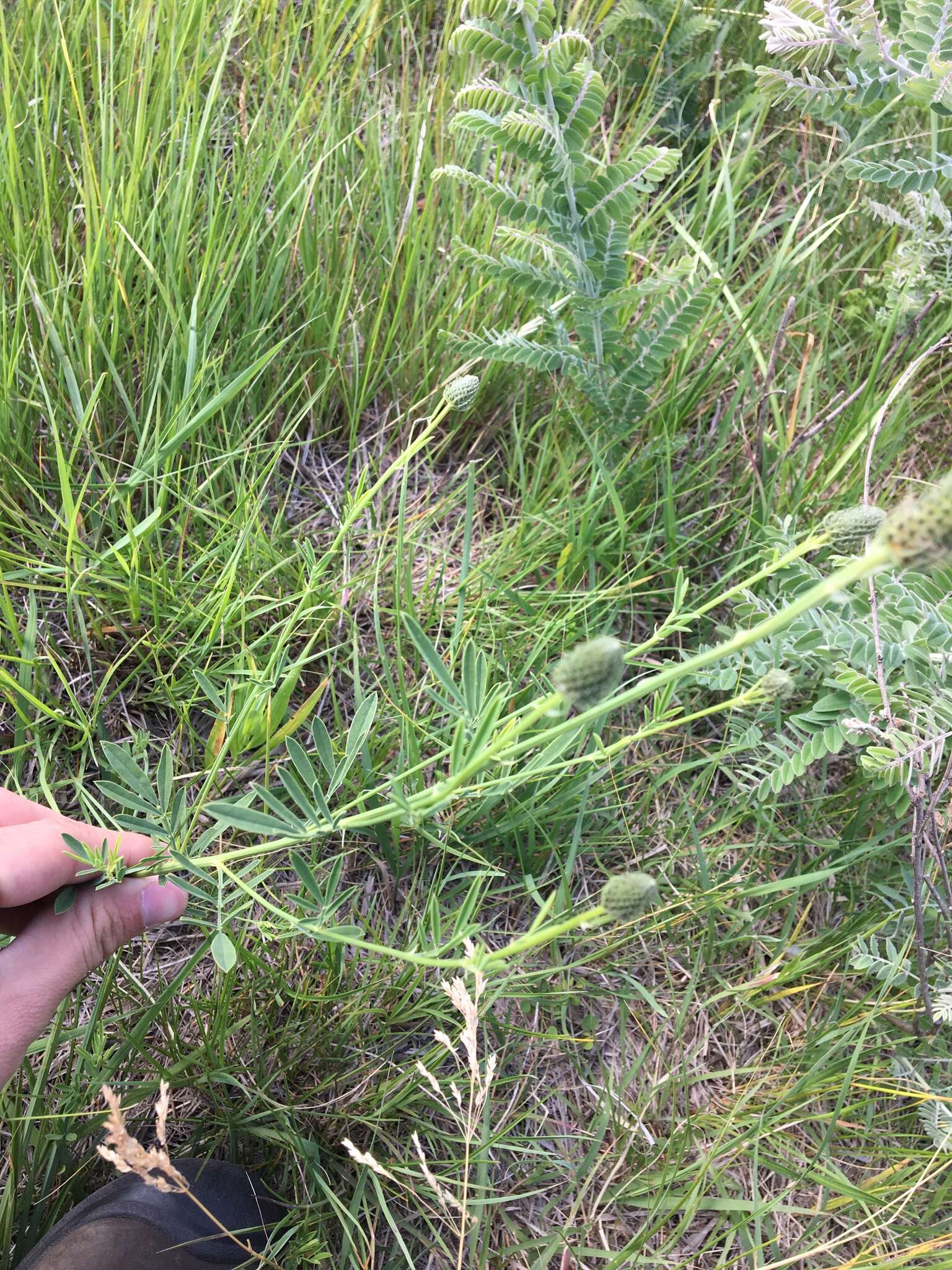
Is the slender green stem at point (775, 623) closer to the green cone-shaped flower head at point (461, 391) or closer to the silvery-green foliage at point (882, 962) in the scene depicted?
the green cone-shaped flower head at point (461, 391)

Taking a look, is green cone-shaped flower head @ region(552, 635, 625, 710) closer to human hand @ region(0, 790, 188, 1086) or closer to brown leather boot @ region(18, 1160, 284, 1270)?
human hand @ region(0, 790, 188, 1086)

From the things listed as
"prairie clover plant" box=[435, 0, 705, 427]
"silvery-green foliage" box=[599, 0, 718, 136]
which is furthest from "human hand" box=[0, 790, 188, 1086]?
"silvery-green foliage" box=[599, 0, 718, 136]

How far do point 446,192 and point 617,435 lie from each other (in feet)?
2.77

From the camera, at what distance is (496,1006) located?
6.10 feet

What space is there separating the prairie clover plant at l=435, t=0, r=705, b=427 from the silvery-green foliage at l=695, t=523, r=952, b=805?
604 millimetres

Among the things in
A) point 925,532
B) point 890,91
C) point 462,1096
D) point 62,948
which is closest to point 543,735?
point 925,532

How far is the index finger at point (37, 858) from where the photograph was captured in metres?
1.39

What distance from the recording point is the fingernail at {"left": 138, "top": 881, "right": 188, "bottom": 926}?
4.96 feet

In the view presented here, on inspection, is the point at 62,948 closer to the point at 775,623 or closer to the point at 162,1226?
the point at 162,1226

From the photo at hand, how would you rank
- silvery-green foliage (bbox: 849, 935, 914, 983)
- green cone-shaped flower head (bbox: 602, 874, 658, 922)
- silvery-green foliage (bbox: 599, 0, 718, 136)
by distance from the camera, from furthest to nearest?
silvery-green foliage (bbox: 599, 0, 718, 136) < silvery-green foliage (bbox: 849, 935, 914, 983) < green cone-shaped flower head (bbox: 602, 874, 658, 922)

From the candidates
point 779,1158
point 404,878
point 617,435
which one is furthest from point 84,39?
point 779,1158

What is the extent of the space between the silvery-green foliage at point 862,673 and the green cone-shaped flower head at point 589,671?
0.81m

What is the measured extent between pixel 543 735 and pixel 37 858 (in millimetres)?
910

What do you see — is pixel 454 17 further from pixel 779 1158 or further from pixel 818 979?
pixel 779 1158
